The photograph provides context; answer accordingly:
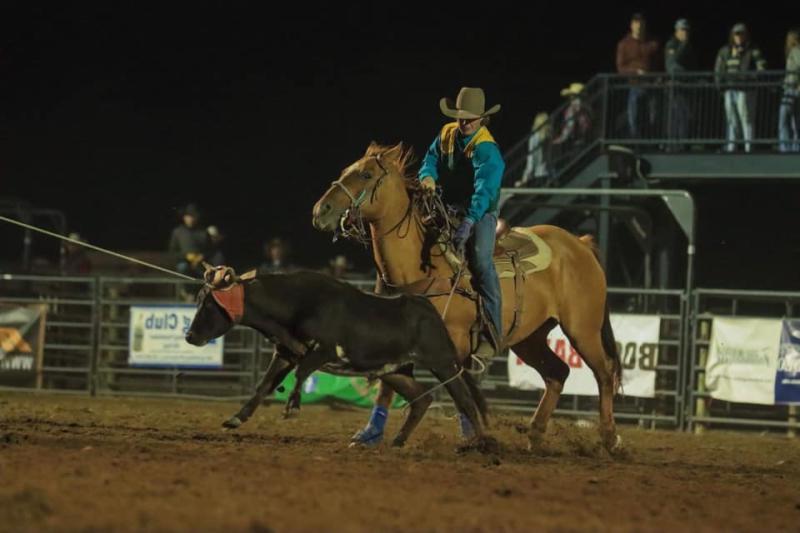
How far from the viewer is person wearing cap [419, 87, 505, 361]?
25.6 feet

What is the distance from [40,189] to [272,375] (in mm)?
16174

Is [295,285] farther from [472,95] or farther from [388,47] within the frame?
[388,47]

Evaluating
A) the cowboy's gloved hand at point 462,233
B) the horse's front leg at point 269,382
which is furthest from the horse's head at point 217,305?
the cowboy's gloved hand at point 462,233

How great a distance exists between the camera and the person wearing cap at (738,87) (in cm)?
1379

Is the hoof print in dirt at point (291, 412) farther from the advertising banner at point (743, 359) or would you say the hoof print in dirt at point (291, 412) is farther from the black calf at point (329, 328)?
the advertising banner at point (743, 359)

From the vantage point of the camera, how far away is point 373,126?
22.1 m

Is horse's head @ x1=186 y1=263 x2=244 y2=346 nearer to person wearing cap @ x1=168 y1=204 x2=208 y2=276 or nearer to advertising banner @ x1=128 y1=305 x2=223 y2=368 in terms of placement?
advertising banner @ x1=128 y1=305 x2=223 y2=368

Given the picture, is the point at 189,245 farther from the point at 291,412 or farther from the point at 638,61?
the point at 291,412

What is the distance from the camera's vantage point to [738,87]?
13.8 metres

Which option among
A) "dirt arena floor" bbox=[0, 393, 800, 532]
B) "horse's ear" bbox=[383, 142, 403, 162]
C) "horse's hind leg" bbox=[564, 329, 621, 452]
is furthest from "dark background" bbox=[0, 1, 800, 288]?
"horse's ear" bbox=[383, 142, 403, 162]

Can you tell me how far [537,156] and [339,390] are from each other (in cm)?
421

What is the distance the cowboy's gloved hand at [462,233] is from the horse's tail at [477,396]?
2.70 ft

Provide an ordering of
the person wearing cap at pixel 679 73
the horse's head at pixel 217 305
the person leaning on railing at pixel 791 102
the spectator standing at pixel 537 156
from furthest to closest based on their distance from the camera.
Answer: the spectator standing at pixel 537 156 → the person wearing cap at pixel 679 73 → the person leaning on railing at pixel 791 102 → the horse's head at pixel 217 305

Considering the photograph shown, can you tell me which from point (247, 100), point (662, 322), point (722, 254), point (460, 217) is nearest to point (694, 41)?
point (722, 254)
